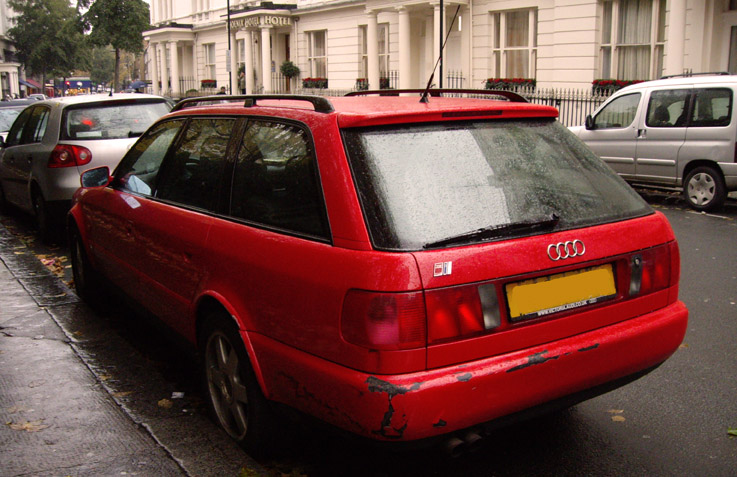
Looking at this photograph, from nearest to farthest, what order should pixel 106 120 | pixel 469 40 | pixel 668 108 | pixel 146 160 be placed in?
pixel 146 160 → pixel 106 120 → pixel 668 108 → pixel 469 40

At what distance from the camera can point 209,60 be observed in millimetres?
46281

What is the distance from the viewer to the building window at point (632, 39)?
19406 millimetres

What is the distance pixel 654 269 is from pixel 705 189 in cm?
875

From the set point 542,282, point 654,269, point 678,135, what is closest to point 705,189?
point 678,135

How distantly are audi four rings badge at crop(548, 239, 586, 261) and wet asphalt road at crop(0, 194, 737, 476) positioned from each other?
1.03 metres

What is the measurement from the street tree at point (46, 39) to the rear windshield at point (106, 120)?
71.8 meters

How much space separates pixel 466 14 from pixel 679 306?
22891 millimetres

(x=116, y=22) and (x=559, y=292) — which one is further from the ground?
(x=116, y=22)

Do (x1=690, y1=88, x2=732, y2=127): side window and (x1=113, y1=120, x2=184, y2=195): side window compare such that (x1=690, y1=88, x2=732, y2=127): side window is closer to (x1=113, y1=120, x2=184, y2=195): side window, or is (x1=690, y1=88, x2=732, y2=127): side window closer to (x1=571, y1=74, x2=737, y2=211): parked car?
(x1=571, y1=74, x2=737, y2=211): parked car

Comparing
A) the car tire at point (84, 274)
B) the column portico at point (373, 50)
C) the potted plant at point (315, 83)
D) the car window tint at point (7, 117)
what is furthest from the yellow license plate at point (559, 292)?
the potted plant at point (315, 83)

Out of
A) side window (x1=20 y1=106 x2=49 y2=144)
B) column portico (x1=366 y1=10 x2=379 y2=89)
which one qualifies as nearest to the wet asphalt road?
side window (x1=20 y1=106 x2=49 y2=144)

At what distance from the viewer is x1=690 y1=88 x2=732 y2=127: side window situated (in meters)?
10.9

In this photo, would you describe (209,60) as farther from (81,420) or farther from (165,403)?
(81,420)

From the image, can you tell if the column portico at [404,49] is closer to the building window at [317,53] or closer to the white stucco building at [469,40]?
the white stucco building at [469,40]
